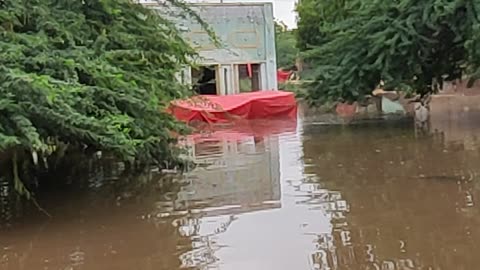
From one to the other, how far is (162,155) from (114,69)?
2.85 m

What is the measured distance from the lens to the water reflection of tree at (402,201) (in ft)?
21.5

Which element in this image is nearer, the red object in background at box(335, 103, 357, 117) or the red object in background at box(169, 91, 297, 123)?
the red object in background at box(169, 91, 297, 123)

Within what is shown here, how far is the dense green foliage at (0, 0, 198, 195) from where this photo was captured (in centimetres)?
759

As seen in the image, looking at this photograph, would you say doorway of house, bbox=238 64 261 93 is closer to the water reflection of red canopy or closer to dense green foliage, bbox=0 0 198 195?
the water reflection of red canopy

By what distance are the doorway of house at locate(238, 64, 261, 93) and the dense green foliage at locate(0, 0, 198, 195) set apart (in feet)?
72.0

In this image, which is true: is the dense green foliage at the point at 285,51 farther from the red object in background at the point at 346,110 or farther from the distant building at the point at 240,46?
the red object in background at the point at 346,110

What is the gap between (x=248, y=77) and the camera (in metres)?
→ 35.1

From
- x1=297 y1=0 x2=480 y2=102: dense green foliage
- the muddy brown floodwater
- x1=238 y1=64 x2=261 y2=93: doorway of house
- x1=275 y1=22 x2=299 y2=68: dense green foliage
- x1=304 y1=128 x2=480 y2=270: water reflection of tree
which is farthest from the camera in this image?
x1=275 y1=22 x2=299 y2=68: dense green foliage

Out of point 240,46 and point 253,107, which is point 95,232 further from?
point 240,46

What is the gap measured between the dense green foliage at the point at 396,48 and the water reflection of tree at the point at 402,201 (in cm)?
268

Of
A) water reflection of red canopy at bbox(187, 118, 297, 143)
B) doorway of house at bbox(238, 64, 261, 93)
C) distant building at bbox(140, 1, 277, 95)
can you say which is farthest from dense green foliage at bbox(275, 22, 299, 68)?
water reflection of red canopy at bbox(187, 118, 297, 143)

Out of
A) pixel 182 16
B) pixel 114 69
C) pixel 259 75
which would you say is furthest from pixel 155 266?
pixel 259 75

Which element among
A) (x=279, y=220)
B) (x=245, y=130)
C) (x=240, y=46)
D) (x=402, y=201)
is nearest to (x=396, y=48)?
(x=245, y=130)

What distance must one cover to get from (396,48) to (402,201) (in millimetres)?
9105
